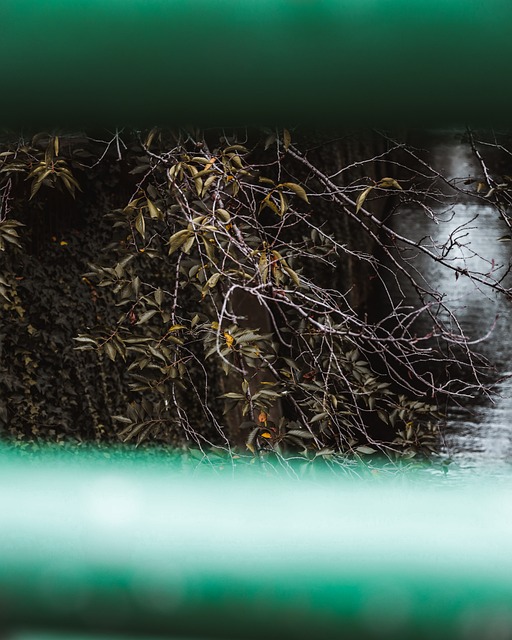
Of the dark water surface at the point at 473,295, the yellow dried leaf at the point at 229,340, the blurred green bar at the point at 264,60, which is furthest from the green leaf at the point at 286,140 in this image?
the dark water surface at the point at 473,295

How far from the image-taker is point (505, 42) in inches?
4.9

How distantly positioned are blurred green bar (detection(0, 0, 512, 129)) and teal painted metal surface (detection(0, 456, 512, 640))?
72mm

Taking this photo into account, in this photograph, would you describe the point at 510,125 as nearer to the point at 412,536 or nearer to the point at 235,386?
the point at 412,536

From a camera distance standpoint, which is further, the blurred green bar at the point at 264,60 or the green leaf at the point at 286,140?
the green leaf at the point at 286,140

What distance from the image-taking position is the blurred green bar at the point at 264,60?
13 centimetres

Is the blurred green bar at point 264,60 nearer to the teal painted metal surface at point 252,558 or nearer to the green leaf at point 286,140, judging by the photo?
the teal painted metal surface at point 252,558

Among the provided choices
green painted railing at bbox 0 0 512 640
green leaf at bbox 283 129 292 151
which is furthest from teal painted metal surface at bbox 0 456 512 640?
green leaf at bbox 283 129 292 151

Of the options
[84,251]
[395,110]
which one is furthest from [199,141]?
[395,110]

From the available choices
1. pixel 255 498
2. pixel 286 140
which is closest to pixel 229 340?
pixel 286 140

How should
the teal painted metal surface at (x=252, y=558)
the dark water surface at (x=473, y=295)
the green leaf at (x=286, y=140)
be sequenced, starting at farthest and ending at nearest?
the dark water surface at (x=473, y=295) → the green leaf at (x=286, y=140) → the teal painted metal surface at (x=252, y=558)

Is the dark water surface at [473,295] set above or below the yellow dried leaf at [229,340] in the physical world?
above

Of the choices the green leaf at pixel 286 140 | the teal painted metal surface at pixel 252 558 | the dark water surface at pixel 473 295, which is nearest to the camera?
the teal painted metal surface at pixel 252 558

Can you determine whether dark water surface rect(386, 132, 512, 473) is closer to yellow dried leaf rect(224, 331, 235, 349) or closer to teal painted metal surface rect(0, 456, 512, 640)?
yellow dried leaf rect(224, 331, 235, 349)

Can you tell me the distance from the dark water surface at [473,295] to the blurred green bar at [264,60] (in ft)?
12.9
